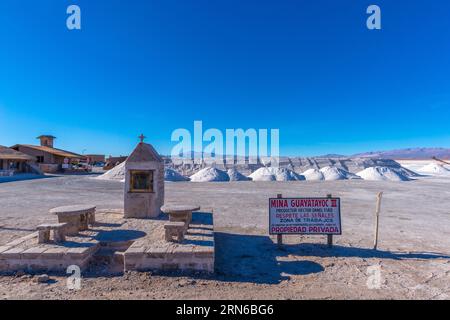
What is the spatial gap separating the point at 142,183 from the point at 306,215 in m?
5.17

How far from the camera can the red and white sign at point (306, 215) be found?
7277mm

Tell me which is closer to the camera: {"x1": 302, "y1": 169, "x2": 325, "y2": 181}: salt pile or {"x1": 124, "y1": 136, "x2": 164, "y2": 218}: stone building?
{"x1": 124, "y1": 136, "x2": 164, "y2": 218}: stone building

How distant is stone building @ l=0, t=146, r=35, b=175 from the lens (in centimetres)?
3358

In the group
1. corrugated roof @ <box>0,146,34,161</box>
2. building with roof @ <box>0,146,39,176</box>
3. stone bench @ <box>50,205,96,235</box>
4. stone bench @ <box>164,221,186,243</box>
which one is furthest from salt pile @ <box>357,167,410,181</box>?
corrugated roof @ <box>0,146,34,161</box>

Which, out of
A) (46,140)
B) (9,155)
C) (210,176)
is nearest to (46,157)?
(9,155)

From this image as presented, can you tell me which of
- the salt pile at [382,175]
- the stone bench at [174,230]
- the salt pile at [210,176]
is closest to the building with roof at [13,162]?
the salt pile at [210,176]

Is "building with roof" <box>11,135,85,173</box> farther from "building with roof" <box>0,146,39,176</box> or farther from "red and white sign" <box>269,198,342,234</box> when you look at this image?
"red and white sign" <box>269,198,342,234</box>

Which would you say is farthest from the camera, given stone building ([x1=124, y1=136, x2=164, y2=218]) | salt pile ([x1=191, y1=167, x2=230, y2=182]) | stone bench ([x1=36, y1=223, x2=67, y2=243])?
salt pile ([x1=191, y1=167, x2=230, y2=182])

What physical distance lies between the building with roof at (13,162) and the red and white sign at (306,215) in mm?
36858

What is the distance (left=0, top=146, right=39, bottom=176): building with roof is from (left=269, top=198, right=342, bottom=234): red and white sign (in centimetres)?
3686
